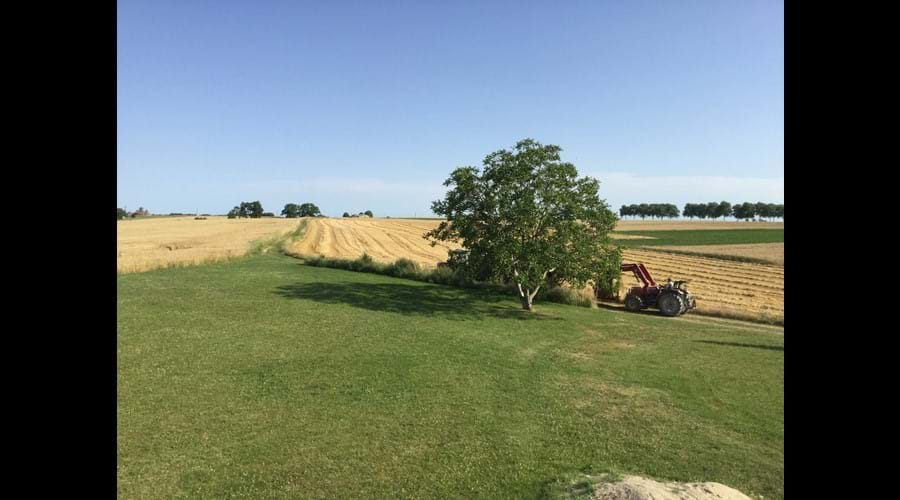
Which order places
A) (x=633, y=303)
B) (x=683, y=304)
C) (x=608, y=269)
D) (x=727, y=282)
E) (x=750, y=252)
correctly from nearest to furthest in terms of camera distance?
(x=608, y=269) < (x=683, y=304) < (x=633, y=303) < (x=727, y=282) < (x=750, y=252)

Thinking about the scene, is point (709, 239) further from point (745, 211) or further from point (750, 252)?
point (745, 211)

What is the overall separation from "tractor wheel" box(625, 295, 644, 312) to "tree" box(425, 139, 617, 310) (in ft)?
14.2

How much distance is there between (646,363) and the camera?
47.2 feet

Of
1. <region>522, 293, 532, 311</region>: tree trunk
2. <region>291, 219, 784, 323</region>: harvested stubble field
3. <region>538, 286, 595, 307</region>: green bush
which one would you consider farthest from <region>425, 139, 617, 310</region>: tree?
<region>291, 219, 784, 323</region>: harvested stubble field

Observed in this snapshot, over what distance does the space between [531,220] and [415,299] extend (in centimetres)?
697

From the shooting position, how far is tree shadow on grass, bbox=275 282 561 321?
21062mm

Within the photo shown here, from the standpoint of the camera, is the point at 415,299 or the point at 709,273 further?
the point at 709,273

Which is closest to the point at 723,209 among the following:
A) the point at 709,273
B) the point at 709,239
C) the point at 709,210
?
the point at 709,210

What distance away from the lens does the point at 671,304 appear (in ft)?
78.8

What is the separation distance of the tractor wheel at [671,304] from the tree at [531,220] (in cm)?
441

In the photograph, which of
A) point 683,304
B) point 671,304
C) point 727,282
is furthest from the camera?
point 727,282
